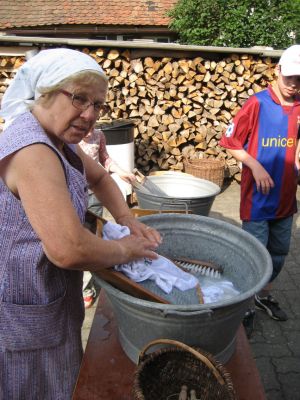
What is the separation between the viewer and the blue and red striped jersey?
265 centimetres

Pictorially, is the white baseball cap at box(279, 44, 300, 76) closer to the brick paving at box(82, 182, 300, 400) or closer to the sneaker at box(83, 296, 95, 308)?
the brick paving at box(82, 182, 300, 400)

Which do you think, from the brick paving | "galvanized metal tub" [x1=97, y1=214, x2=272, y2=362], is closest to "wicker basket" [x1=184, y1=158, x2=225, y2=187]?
the brick paving

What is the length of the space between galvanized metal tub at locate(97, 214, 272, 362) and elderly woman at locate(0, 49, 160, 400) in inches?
7.7

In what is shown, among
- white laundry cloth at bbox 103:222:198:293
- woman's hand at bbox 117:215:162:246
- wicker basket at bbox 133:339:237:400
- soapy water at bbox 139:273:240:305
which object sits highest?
woman's hand at bbox 117:215:162:246

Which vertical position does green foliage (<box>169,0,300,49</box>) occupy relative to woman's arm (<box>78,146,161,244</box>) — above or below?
above

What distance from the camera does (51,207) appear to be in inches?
42.0

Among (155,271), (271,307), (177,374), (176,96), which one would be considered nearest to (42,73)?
(155,271)

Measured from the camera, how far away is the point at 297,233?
5.01 m

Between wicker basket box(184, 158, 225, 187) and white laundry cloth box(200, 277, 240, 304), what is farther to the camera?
wicker basket box(184, 158, 225, 187)

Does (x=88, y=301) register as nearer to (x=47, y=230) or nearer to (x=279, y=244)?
(x=279, y=244)

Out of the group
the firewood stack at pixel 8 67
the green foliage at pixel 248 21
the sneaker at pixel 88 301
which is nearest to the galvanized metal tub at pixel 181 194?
the sneaker at pixel 88 301

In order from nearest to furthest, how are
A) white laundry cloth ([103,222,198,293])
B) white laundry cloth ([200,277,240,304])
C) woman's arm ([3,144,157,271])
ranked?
woman's arm ([3,144,157,271]) < white laundry cloth ([103,222,198,293]) < white laundry cloth ([200,277,240,304])

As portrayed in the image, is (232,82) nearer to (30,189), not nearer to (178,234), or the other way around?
(178,234)

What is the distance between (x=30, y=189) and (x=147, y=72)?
5.51 metres
